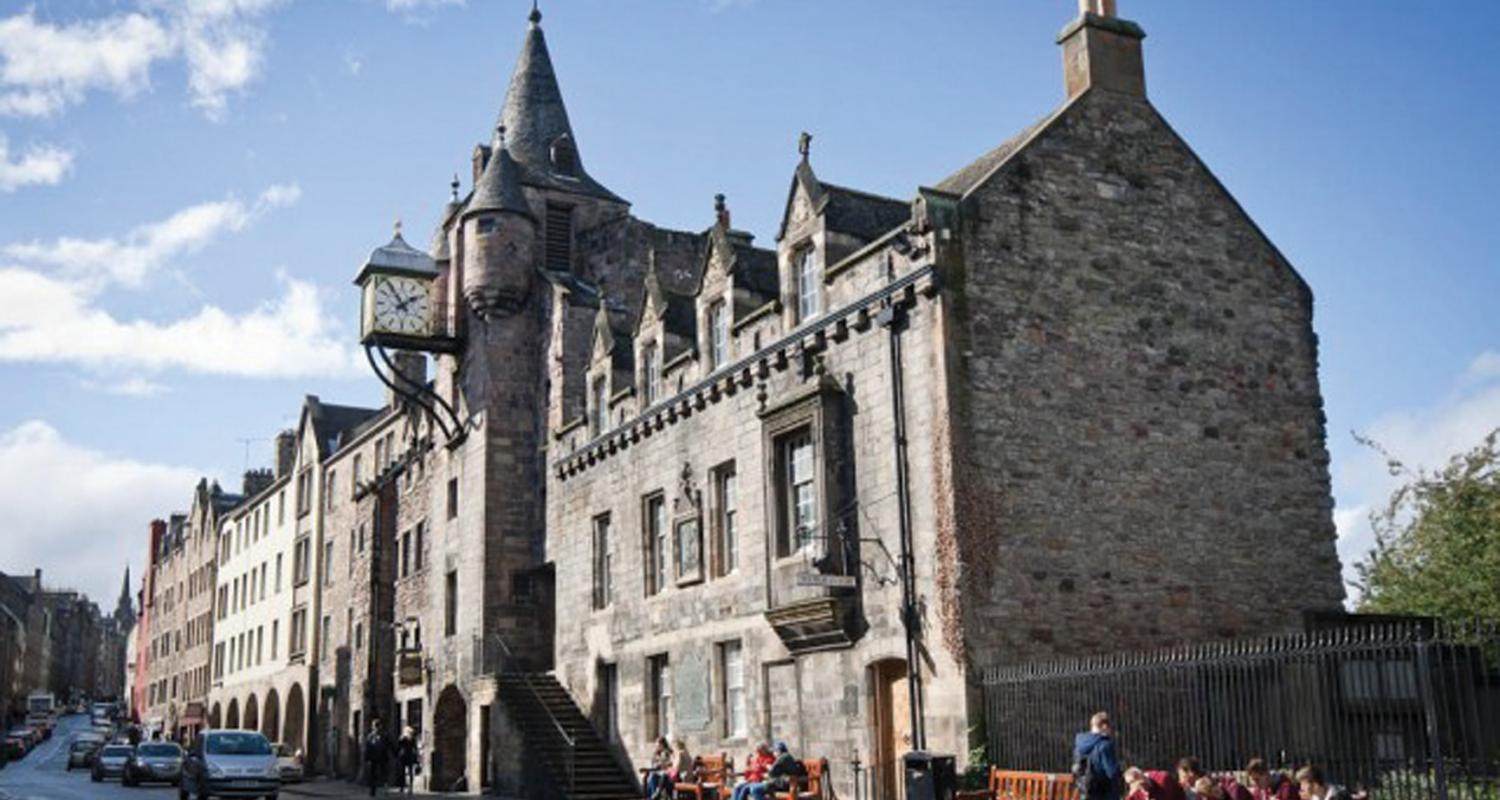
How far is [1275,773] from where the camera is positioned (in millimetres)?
13344

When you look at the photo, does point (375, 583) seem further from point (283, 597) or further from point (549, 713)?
point (549, 713)

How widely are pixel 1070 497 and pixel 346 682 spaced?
31.6 m

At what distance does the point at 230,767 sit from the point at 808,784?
12.4 meters

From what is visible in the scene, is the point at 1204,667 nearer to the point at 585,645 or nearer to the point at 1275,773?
the point at 1275,773

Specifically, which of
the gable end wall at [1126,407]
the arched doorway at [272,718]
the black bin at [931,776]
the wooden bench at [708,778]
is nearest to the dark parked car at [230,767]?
the wooden bench at [708,778]

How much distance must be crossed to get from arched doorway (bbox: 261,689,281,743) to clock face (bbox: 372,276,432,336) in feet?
83.3

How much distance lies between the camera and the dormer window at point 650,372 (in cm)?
2598

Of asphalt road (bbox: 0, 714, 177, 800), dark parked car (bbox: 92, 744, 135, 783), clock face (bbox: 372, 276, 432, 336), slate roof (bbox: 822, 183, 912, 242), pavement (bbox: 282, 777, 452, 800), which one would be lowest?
pavement (bbox: 282, 777, 452, 800)

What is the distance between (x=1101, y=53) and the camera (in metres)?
21.2

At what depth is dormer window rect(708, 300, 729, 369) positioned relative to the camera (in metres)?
23.8

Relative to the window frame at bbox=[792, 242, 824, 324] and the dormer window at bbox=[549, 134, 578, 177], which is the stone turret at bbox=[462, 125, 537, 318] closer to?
the dormer window at bbox=[549, 134, 578, 177]

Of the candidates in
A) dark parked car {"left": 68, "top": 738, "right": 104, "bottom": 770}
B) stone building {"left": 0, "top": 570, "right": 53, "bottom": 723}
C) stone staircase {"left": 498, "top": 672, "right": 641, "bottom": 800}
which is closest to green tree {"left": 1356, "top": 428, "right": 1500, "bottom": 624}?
stone staircase {"left": 498, "top": 672, "right": 641, "bottom": 800}

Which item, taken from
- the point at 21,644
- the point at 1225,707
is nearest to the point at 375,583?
the point at 1225,707

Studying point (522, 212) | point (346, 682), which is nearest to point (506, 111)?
point (522, 212)
